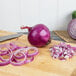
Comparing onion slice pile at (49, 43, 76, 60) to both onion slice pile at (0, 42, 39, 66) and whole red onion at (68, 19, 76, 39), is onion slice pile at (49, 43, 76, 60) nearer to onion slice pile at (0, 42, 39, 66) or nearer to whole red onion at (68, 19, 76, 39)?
onion slice pile at (0, 42, 39, 66)

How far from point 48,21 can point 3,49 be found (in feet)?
2.12

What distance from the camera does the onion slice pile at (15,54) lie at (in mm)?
866

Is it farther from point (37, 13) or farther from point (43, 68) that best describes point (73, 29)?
point (43, 68)

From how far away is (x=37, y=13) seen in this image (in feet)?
5.15

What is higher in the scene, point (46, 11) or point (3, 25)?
point (46, 11)

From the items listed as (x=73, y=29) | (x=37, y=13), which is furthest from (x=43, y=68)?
(x=37, y=13)

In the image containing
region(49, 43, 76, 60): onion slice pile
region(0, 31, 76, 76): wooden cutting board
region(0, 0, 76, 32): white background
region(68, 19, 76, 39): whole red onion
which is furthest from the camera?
region(0, 0, 76, 32): white background

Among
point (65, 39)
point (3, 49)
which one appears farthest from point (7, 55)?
point (65, 39)

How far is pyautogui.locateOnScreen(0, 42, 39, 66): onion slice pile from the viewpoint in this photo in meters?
0.87

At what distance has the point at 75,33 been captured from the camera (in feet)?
4.18

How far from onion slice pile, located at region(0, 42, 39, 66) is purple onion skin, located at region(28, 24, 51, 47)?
0.13ft

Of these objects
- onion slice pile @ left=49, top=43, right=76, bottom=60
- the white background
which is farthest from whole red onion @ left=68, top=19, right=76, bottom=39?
onion slice pile @ left=49, top=43, right=76, bottom=60

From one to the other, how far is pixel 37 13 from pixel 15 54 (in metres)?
0.71

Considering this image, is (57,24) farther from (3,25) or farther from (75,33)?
(3,25)
